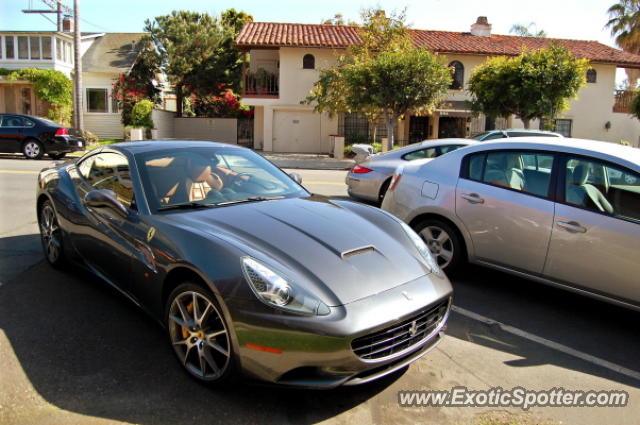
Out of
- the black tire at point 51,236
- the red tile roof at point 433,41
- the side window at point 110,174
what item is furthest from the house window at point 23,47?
the side window at point 110,174

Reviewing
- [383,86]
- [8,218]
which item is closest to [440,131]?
[383,86]

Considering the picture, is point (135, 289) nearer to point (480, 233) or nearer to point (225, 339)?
point (225, 339)

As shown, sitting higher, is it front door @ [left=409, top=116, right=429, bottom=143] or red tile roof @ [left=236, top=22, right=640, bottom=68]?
red tile roof @ [left=236, top=22, right=640, bottom=68]

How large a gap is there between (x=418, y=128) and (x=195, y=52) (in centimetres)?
1408

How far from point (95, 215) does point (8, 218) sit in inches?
174

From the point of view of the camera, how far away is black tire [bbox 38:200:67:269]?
4875 mm

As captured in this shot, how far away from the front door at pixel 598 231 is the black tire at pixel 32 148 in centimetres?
1682

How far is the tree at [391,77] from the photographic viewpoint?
1864cm

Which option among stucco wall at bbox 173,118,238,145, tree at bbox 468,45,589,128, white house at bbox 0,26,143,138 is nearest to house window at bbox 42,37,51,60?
white house at bbox 0,26,143,138

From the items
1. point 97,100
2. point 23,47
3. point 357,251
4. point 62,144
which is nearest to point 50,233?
point 357,251

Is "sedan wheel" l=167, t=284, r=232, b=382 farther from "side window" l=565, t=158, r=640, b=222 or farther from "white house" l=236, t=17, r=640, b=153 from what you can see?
"white house" l=236, t=17, r=640, b=153

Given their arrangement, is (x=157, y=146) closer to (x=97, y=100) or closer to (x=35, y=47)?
(x=97, y=100)

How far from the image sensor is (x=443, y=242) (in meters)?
5.17

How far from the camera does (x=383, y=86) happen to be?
1892 cm
